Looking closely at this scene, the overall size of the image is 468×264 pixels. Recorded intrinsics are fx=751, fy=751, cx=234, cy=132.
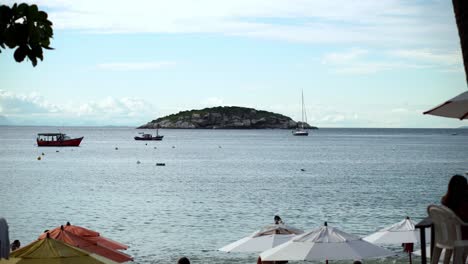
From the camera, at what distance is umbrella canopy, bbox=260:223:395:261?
14.6 m

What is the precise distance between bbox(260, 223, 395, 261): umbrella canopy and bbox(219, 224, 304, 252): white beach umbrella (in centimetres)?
232

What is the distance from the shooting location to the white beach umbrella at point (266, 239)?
1783 cm

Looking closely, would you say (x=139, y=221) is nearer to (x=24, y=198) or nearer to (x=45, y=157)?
(x=24, y=198)

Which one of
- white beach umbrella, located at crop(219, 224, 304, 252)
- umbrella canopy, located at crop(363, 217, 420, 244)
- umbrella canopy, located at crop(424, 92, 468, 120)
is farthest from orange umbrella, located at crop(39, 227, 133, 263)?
umbrella canopy, located at crop(424, 92, 468, 120)

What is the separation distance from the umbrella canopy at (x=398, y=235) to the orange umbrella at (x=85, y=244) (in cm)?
596

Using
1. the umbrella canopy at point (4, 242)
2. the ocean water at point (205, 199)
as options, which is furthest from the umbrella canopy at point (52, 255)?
the ocean water at point (205, 199)

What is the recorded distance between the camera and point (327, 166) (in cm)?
9712

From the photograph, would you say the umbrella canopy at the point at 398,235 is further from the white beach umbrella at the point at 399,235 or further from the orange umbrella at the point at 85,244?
the orange umbrella at the point at 85,244

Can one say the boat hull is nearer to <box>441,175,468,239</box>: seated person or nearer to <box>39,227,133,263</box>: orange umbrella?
<box>39,227,133,263</box>: orange umbrella

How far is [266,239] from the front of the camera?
59.4 feet

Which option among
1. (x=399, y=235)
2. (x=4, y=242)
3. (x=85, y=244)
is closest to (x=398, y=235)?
(x=399, y=235)

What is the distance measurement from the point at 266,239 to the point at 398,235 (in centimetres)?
321

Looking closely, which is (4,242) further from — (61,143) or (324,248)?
(61,143)

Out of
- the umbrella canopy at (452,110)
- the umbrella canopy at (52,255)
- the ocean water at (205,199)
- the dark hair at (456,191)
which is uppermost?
the umbrella canopy at (452,110)
